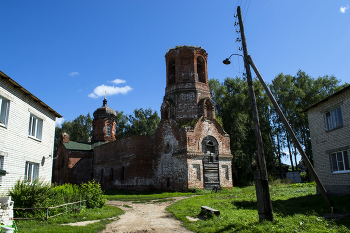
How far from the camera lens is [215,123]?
76.3ft

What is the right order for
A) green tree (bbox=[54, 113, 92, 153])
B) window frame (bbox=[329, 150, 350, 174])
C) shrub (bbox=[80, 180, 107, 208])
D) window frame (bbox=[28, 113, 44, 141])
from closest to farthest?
shrub (bbox=[80, 180, 107, 208])
window frame (bbox=[28, 113, 44, 141])
window frame (bbox=[329, 150, 350, 174])
green tree (bbox=[54, 113, 92, 153])

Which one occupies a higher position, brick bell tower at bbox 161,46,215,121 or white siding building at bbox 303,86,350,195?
brick bell tower at bbox 161,46,215,121

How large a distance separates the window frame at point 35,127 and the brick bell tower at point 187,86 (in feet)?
38.9

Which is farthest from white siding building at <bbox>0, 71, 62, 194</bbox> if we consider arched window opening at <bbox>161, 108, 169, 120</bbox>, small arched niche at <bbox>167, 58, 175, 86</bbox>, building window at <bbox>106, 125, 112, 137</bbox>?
building window at <bbox>106, 125, 112, 137</bbox>

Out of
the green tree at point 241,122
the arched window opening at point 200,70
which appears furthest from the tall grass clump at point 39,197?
the green tree at point 241,122

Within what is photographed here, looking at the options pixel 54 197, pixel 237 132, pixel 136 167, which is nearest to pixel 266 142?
pixel 237 132

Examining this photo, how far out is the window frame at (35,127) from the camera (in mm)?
12809

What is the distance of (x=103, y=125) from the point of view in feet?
124

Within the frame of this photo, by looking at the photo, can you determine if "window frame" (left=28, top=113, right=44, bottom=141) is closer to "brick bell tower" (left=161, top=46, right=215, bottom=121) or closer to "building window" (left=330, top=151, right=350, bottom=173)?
"brick bell tower" (left=161, top=46, right=215, bottom=121)

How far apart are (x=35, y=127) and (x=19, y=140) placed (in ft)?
5.41

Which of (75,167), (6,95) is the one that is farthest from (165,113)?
(75,167)

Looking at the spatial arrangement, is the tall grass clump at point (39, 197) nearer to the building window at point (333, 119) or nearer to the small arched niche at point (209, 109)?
the building window at point (333, 119)

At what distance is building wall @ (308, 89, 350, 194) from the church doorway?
853 cm

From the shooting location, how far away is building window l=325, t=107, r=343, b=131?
1349 centimetres
